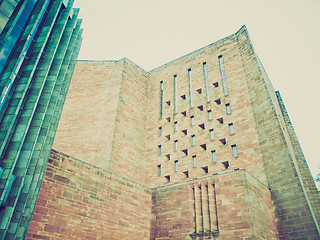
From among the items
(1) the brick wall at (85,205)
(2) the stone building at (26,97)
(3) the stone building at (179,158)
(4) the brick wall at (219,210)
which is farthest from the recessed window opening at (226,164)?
(2) the stone building at (26,97)

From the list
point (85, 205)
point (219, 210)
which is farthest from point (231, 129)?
point (85, 205)

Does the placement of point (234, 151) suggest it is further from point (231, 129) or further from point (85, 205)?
point (85, 205)

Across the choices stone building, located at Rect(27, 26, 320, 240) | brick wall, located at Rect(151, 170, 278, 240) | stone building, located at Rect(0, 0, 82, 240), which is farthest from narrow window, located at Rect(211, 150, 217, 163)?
stone building, located at Rect(0, 0, 82, 240)

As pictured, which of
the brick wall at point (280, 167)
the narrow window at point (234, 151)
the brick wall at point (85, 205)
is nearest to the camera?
the brick wall at point (85, 205)

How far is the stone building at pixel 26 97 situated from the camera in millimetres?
8820

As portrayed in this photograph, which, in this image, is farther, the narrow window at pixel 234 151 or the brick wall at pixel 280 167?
the narrow window at pixel 234 151

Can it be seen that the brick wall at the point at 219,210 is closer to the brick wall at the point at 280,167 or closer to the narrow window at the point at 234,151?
the brick wall at the point at 280,167

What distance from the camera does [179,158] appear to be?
636 inches

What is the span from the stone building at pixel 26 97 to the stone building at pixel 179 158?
690mm

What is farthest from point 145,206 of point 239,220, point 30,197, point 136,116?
point 136,116

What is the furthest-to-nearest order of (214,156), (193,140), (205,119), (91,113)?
(91,113)
(205,119)
(193,140)
(214,156)

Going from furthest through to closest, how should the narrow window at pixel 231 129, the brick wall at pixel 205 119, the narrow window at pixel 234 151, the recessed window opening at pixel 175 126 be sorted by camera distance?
the recessed window opening at pixel 175 126
the narrow window at pixel 231 129
the brick wall at pixel 205 119
the narrow window at pixel 234 151

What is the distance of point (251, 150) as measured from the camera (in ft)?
44.9

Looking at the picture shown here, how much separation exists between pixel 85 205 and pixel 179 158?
7295mm
